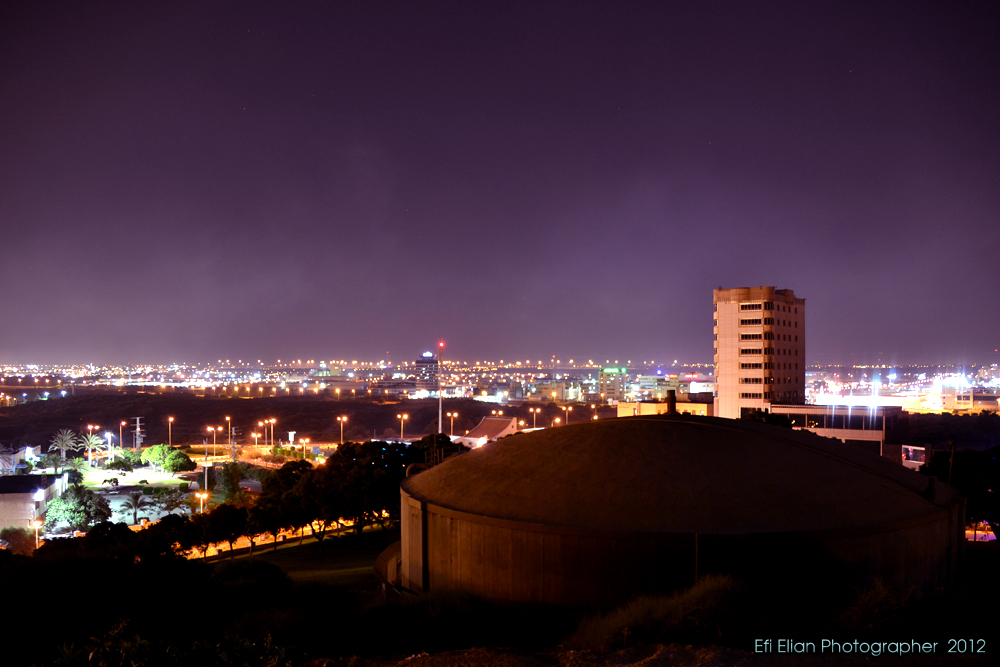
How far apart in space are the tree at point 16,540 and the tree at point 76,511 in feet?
4.53

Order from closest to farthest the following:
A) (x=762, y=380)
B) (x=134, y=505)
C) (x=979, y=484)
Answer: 1. (x=979, y=484)
2. (x=134, y=505)
3. (x=762, y=380)

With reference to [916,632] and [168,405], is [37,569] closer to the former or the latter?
[916,632]

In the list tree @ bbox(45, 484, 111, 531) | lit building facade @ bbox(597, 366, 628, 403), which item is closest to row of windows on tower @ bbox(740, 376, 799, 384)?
tree @ bbox(45, 484, 111, 531)

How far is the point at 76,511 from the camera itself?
1607 inches

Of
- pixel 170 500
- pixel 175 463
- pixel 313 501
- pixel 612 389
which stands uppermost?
pixel 313 501

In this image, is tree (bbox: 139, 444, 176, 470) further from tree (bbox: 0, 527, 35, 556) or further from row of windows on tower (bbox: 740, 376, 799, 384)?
row of windows on tower (bbox: 740, 376, 799, 384)

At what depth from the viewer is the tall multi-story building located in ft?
246

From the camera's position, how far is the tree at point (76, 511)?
4059cm

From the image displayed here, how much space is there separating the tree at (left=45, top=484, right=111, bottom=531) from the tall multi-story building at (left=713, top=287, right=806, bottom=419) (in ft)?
206

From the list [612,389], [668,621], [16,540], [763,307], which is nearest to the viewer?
[668,621]

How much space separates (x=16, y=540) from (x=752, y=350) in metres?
71.1

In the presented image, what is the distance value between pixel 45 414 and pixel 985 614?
16206 cm

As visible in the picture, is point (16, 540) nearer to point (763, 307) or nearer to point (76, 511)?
point (76, 511)

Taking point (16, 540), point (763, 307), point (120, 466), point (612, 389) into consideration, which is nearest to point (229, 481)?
point (16, 540)
